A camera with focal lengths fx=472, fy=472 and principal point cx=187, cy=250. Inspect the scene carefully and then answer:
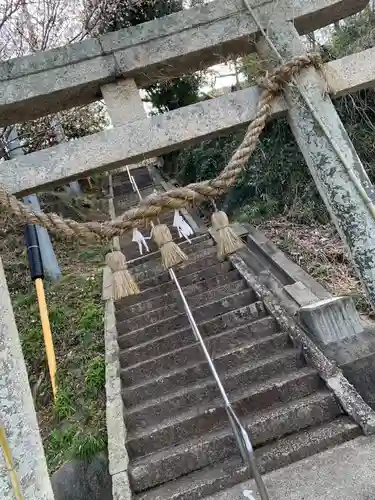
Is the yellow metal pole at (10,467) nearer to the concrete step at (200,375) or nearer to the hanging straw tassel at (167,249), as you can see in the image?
the hanging straw tassel at (167,249)

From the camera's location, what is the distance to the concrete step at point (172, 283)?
7.45 meters

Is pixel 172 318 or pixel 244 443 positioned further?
pixel 172 318

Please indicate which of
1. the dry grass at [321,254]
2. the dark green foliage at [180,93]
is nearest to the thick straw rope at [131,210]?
the dry grass at [321,254]

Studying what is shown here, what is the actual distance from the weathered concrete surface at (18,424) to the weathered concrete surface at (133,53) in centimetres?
147

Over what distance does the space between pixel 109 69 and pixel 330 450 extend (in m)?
3.91

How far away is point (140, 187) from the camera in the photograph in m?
15.5

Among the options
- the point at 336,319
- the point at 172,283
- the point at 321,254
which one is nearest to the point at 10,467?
the point at 336,319

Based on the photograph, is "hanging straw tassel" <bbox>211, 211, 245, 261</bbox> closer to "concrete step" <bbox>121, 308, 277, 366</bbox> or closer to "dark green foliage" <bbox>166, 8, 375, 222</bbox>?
"concrete step" <bbox>121, 308, 277, 366</bbox>

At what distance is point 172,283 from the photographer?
7641 millimetres

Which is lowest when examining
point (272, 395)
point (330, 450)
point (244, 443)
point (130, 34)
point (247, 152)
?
point (330, 450)

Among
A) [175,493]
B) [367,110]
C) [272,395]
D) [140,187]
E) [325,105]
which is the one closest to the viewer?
[325,105]

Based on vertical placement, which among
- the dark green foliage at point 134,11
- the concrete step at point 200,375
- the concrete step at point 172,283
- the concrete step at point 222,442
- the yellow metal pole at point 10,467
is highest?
the dark green foliage at point 134,11

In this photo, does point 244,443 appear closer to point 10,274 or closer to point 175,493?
point 175,493

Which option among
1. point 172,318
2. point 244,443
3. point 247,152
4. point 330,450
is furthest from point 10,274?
point 244,443
